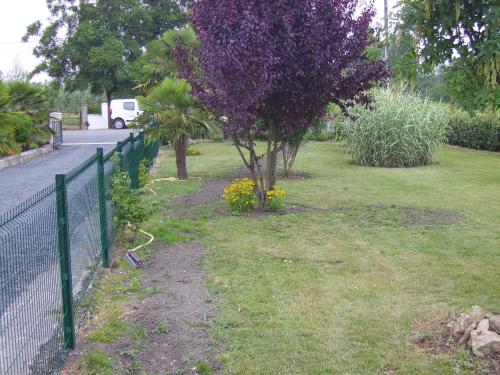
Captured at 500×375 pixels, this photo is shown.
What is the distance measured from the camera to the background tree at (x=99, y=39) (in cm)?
4169

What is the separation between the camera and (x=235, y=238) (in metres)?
8.47

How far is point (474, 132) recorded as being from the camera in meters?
24.6

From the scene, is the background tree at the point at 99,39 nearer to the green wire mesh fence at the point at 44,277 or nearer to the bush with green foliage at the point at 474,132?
the bush with green foliage at the point at 474,132

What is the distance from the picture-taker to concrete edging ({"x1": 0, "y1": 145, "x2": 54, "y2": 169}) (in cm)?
1713

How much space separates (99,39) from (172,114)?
30896 mm

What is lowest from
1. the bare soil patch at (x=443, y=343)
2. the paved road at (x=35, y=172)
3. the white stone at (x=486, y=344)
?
the bare soil patch at (x=443, y=343)

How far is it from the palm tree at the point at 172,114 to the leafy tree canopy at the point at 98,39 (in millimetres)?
28131

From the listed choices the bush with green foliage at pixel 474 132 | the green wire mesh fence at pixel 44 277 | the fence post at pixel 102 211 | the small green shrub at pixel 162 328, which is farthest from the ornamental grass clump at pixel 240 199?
the bush with green foliage at pixel 474 132

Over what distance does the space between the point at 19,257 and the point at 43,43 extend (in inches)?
1702

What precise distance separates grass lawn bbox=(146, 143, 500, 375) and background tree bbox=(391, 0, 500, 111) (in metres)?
1.95

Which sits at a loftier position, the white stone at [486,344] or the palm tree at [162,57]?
the palm tree at [162,57]

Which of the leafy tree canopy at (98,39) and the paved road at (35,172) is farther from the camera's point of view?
the leafy tree canopy at (98,39)

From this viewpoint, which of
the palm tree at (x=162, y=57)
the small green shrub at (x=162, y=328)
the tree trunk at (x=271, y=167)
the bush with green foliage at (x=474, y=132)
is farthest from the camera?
the bush with green foliage at (x=474, y=132)

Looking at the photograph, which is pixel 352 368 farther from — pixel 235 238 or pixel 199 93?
pixel 199 93
